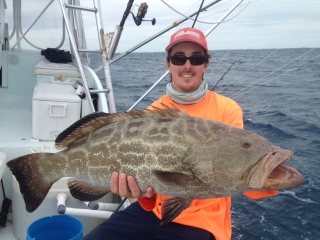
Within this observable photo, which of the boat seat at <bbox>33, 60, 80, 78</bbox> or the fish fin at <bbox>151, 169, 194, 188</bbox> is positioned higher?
the boat seat at <bbox>33, 60, 80, 78</bbox>

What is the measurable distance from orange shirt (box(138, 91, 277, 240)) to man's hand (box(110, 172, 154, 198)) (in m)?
0.23

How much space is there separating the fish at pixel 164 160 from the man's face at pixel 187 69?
79cm

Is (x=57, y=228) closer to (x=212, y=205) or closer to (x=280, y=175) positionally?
(x=212, y=205)

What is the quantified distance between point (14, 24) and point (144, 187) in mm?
5879

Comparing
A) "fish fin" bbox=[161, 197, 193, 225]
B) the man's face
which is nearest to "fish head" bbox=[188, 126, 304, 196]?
"fish fin" bbox=[161, 197, 193, 225]

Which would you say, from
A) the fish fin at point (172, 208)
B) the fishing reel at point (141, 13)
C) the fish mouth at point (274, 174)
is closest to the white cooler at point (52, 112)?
the fishing reel at point (141, 13)

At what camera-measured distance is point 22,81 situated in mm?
6688

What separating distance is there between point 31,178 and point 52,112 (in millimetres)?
1855

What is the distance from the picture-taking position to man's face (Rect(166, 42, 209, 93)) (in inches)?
120

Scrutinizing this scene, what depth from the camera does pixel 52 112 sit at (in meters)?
4.27

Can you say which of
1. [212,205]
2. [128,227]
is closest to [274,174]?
[212,205]

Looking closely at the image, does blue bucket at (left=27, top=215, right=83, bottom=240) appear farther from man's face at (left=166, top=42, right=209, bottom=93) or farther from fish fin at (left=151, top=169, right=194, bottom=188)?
man's face at (left=166, top=42, right=209, bottom=93)

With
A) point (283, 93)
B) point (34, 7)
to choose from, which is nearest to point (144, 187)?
point (34, 7)

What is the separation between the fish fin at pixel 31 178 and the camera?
2.53 meters
